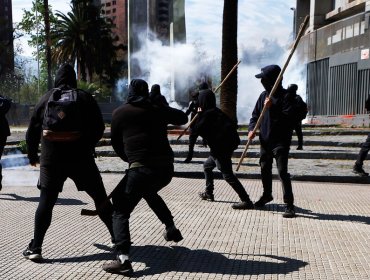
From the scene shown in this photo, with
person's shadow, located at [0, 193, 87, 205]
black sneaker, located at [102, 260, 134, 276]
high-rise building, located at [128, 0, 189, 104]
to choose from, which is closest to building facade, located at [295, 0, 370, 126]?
person's shadow, located at [0, 193, 87, 205]

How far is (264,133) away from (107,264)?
290 centimetres

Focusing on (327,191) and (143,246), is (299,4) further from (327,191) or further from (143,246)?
(143,246)

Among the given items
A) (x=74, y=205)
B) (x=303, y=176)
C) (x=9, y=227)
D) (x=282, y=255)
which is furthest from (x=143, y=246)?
(x=303, y=176)

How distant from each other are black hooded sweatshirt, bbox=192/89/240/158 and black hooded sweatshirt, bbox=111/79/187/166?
7.00ft

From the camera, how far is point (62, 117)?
422 cm

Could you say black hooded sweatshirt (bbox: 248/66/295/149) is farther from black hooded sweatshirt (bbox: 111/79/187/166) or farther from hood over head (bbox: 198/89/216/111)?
black hooded sweatshirt (bbox: 111/79/187/166)

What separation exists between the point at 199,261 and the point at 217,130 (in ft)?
7.91

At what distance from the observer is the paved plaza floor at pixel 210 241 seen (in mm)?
4027

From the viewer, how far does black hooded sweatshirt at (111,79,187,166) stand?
4094 millimetres

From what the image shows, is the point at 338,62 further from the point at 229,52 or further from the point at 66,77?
the point at 66,77

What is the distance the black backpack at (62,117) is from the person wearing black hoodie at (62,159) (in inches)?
1.8

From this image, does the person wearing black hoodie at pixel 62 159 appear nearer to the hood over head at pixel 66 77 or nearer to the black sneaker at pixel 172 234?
the hood over head at pixel 66 77

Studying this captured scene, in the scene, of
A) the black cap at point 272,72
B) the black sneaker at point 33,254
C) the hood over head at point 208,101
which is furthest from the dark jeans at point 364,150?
the black sneaker at point 33,254

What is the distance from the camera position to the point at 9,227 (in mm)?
5449
